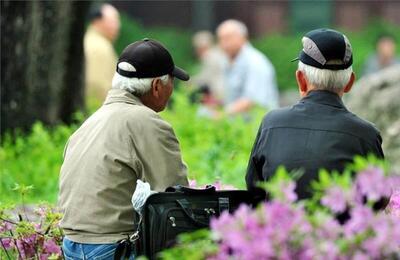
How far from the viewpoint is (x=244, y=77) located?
1208 centimetres

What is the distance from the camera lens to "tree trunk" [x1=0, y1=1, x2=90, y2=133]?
32.2 ft

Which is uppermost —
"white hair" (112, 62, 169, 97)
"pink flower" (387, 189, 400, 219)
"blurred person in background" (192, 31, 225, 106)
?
"white hair" (112, 62, 169, 97)

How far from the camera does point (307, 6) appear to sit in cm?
2367

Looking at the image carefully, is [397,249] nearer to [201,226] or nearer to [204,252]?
[204,252]

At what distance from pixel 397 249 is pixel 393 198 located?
4.39 feet

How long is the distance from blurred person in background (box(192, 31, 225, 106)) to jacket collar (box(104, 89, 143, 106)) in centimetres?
652

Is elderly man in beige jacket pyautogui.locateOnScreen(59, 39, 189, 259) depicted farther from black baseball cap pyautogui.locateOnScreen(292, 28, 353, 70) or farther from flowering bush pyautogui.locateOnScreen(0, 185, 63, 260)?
black baseball cap pyautogui.locateOnScreen(292, 28, 353, 70)

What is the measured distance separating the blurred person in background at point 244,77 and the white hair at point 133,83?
20.7ft

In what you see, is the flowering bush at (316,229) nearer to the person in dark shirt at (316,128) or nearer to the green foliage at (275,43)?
the person in dark shirt at (316,128)

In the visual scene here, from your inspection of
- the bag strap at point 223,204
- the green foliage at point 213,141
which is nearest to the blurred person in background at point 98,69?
the green foliage at point 213,141

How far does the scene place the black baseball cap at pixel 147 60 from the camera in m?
5.01

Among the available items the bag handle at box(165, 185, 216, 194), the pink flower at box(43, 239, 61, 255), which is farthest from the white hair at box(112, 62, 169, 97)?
the pink flower at box(43, 239, 61, 255)

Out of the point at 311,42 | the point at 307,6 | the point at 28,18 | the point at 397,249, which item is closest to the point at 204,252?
the point at 397,249

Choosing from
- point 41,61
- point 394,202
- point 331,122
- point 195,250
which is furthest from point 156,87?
point 41,61
